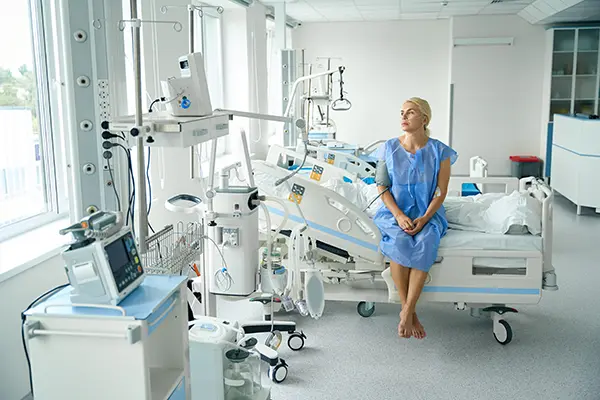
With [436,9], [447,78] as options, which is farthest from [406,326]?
[447,78]

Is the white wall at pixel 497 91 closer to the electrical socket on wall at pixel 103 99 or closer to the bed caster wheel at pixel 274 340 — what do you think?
the bed caster wheel at pixel 274 340

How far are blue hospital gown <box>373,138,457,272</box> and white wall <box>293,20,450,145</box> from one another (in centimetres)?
646

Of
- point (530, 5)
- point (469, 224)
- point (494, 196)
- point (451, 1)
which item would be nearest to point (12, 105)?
point (469, 224)

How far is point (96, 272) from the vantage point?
5.76ft

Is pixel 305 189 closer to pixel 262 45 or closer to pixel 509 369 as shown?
pixel 509 369

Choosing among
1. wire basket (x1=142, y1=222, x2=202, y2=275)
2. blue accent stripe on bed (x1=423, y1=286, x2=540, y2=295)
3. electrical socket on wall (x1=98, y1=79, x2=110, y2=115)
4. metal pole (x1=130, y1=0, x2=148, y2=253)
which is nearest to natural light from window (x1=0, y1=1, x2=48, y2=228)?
electrical socket on wall (x1=98, y1=79, x2=110, y2=115)

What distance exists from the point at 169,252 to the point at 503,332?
206 centimetres

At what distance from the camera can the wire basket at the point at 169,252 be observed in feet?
7.37

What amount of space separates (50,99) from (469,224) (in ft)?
8.29

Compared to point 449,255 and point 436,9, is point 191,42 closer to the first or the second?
point 449,255

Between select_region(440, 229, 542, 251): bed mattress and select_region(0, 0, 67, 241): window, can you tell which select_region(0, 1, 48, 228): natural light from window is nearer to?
select_region(0, 0, 67, 241): window

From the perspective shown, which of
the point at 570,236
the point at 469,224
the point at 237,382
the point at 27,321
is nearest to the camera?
the point at 27,321

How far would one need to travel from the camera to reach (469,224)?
11.9 ft

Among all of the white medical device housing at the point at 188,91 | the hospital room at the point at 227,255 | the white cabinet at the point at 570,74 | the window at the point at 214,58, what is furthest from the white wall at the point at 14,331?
the white cabinet at the point at 570,74
